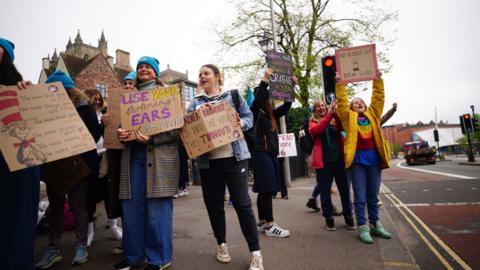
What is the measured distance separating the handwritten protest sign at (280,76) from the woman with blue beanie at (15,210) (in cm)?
359

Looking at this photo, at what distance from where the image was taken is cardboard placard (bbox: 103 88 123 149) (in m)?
2.84

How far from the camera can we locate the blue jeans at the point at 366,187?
357cm

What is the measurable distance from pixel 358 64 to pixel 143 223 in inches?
136

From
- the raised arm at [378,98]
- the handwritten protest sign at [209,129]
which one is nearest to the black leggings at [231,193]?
the handwritten protest sign at [209,129]

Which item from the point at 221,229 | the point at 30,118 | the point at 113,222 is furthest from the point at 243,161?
the point at 113,222

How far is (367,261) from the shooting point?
2689mm

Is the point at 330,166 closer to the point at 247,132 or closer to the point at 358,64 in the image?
the point at 358,64

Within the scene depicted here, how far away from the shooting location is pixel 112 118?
2879mm

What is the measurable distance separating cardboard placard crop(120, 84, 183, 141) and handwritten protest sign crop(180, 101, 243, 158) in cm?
13

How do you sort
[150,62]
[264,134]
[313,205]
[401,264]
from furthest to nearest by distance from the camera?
[313,205] < [264,134] < [150,62] < [401,264]

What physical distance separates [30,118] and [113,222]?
7.63 feet

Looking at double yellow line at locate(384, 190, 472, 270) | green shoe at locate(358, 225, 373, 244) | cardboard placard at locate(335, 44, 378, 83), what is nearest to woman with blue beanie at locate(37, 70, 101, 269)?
green shoe at locate(358, 225, 373, 244)

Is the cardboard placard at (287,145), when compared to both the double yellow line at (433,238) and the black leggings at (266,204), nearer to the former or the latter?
the double yellow line at (433,238)

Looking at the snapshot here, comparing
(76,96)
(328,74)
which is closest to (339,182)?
(328,74)
